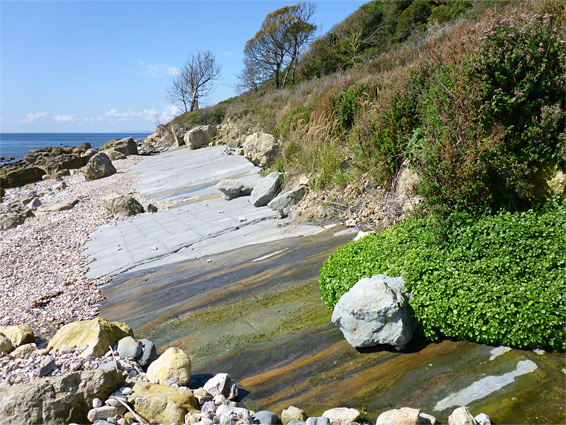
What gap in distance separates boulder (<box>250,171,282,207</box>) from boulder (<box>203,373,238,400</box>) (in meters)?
5.79

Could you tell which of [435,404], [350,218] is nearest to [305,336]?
[435,404]

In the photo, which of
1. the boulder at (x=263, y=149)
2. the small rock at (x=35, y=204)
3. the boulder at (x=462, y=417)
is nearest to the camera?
the boulder at (x=462, y=417)

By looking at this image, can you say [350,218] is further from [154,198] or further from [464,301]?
[154,198]

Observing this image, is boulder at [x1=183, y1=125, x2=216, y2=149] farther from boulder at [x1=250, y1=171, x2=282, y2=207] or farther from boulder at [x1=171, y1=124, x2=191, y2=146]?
boulder at [x1=250, y1=171, x2=282, y2=207]

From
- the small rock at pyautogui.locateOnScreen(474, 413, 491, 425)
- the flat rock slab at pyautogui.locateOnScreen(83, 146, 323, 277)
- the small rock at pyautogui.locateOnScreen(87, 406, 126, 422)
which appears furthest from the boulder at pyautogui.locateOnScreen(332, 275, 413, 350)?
the flat rock slab at pyautogui.locateOnScreen(83, 146, 323, 277)

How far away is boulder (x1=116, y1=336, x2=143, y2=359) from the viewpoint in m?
4.09

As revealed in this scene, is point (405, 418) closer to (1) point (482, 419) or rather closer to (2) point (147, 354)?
(1) point (482, 419)

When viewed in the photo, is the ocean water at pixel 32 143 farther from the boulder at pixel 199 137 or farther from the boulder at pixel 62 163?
the boulder at pixel 199 137

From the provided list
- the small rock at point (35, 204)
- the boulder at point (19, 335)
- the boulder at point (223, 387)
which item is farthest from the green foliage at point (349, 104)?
the small rock at point (35, 204)

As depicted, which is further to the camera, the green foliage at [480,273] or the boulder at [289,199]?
the boulder at [289,199]

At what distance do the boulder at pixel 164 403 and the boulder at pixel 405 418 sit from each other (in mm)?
1514

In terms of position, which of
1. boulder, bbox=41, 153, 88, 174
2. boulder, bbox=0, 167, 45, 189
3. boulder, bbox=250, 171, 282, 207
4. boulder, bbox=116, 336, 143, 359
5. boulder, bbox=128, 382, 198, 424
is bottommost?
boulder, bbox=128, 382, 198, 424

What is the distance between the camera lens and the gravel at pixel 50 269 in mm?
5863

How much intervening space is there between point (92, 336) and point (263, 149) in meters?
8.51
